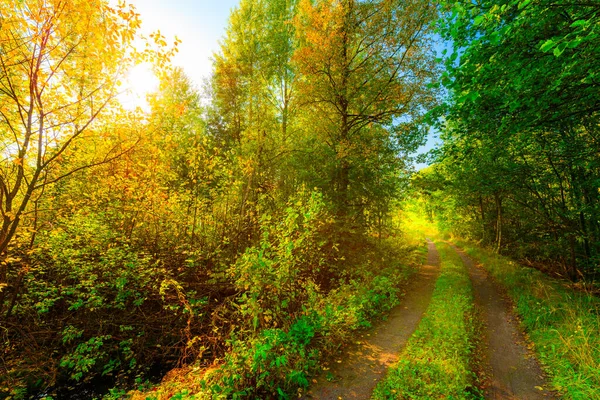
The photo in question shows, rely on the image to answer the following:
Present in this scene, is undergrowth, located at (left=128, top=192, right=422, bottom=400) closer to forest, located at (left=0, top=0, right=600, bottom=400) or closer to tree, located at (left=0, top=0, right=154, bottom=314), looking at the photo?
forest, located at (left=0, top=0, right=600, bottom=400)

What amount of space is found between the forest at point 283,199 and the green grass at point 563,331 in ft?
0.16

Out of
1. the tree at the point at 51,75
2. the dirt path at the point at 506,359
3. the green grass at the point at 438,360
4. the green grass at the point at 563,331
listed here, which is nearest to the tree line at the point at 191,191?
the tree at the point at 51,75

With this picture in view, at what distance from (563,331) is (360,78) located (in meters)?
10.6

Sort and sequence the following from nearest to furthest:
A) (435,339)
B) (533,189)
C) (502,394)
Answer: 1. (502,394)
2. (435,339)
3. (533,189)

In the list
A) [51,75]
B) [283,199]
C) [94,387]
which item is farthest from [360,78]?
[94,387]

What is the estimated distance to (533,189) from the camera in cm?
1040

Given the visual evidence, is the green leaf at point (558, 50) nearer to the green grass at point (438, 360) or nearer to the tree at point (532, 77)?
the tree at point (532, 77)

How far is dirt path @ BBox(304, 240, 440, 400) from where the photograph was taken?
4160 mm

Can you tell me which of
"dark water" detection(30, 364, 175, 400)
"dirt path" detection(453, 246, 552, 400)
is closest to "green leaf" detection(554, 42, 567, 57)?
"dirt path" detection(453, 246, 552, 400)

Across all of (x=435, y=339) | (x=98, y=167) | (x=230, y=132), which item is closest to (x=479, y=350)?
(x=435, y=339)

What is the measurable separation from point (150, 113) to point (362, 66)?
8888 millimetres

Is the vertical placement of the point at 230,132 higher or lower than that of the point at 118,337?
higher

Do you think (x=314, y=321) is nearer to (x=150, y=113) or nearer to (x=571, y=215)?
(x=150, y=113)

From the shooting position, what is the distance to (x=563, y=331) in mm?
5855
